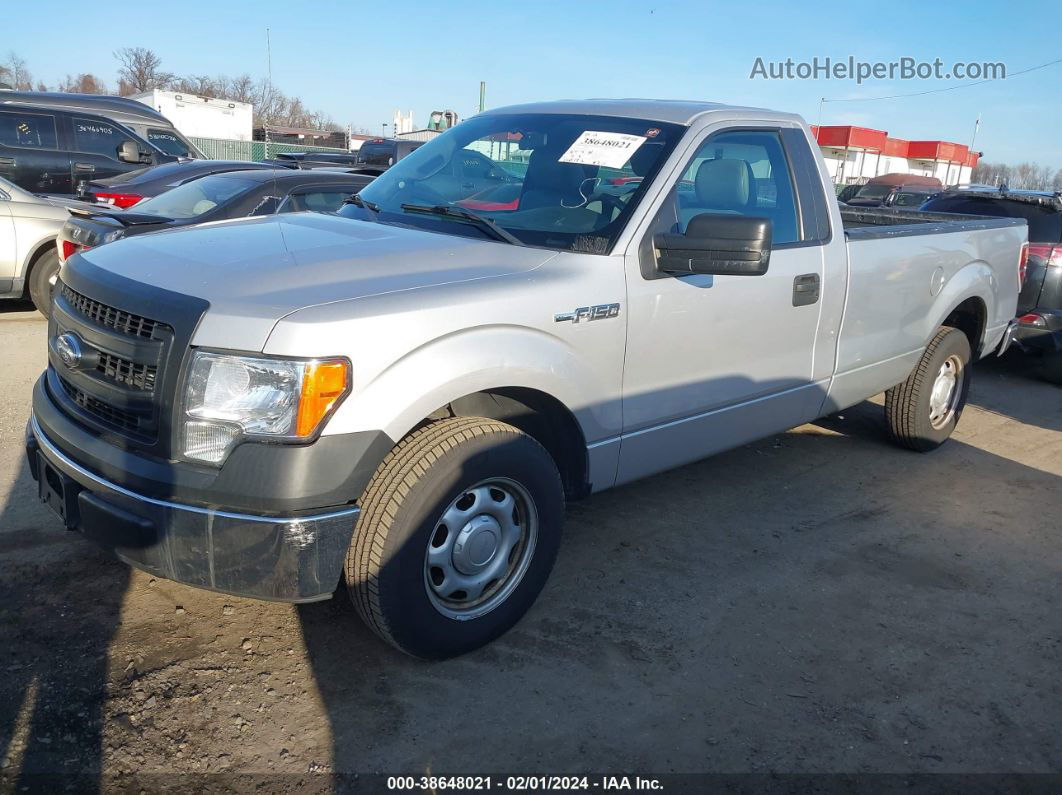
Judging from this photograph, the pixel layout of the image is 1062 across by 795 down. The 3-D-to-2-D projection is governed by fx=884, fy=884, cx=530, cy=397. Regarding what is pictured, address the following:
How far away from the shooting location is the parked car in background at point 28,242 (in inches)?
299

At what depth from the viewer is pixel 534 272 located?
124 inches

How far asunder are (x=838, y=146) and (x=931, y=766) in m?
50.6

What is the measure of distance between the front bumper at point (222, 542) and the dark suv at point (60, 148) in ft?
30.4

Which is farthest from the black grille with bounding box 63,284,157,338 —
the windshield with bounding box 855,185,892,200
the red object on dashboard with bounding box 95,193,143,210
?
the windshield with bounding box 855,185,892,200

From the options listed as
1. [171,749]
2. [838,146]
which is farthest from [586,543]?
[838,146]

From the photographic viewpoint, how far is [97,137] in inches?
433

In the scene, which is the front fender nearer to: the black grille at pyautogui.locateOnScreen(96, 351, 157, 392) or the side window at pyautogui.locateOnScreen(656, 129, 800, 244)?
the black grille at pyautogui.locateOnScreen(96, 351, 157, 392)

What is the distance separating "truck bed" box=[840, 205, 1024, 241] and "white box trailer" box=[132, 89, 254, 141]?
1105 inches

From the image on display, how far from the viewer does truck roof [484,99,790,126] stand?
12.7 ft

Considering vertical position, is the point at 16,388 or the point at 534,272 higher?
the point at 534,272

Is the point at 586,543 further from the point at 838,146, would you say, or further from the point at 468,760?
the point at 838,146

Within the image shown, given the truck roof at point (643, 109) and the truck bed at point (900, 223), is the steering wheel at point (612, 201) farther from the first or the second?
the truck bed at point (900, 223)

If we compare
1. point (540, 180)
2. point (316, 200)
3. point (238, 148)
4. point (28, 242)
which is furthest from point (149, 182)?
point (238, 148)

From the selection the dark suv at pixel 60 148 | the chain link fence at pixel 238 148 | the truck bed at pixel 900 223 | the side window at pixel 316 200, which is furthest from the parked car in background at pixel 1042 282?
the chain link fence at pixel 238 148
